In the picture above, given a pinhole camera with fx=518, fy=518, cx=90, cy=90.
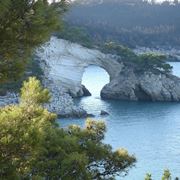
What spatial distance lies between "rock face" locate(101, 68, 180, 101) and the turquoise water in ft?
6.80

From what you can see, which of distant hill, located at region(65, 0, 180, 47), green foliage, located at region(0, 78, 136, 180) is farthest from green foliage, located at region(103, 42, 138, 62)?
distant hill, located at region(65, 0, 180, 47)

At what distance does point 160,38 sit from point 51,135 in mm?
126952

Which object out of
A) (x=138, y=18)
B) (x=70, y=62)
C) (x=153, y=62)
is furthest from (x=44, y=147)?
(x=138, y=18)

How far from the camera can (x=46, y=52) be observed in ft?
186

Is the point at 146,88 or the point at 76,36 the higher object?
the point at 76,36

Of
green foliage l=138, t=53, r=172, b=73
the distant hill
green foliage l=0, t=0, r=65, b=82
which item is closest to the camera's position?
green foliage l=0, t=0, r=65, b=82

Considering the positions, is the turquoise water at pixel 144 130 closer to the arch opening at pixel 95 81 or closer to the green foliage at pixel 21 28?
the arch opening at pixel 95 81

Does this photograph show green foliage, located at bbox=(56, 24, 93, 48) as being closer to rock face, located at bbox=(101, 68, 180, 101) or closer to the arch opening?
rock face, located at bbox=(101, 68, 180, 101)

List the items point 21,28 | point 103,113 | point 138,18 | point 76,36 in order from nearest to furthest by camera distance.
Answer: point 21,28 → point 103,113 → point 76,36 → point 138,18

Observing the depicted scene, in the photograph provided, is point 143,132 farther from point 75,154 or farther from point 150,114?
point 75,154

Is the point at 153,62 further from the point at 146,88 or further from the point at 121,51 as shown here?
the point at 121,51

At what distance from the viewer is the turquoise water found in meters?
28.7

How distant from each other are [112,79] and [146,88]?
16.1 feet

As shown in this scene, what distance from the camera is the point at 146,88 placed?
56.5m
